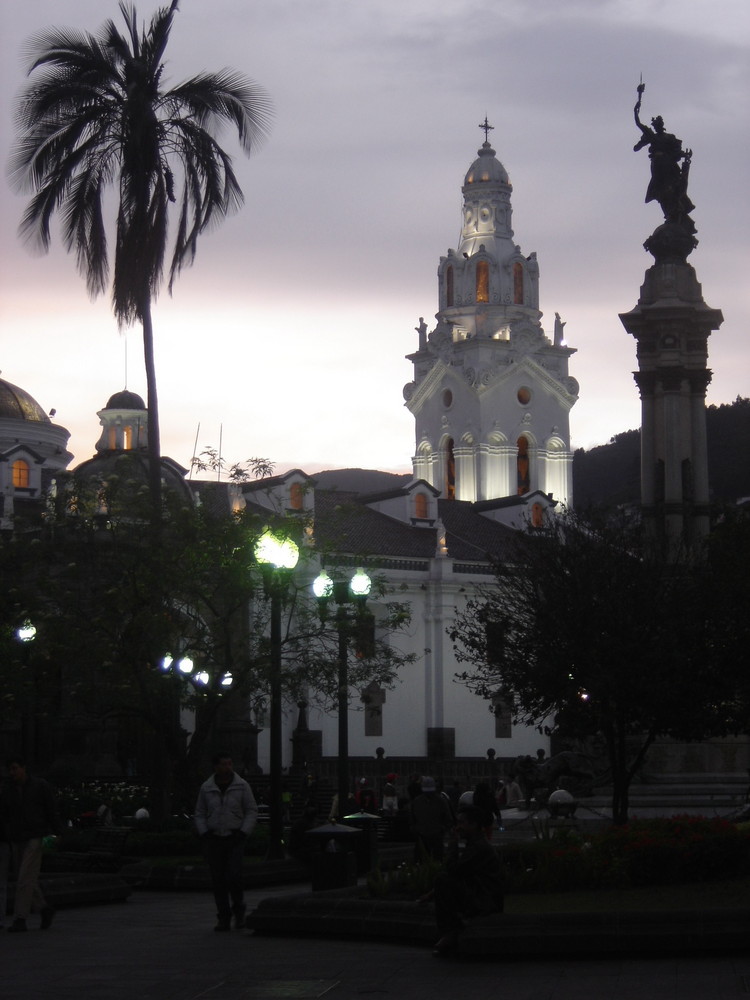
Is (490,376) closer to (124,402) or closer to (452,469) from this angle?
(452,469)

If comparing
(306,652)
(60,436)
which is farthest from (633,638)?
(60,436)

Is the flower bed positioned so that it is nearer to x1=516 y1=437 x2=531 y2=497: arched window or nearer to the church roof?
the church roof

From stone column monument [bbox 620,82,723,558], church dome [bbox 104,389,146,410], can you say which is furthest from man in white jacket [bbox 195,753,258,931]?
church dome [bbox 104,389,146,410]

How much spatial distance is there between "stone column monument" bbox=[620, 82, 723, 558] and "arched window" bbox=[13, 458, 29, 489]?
1583 inches

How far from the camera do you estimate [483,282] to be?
89562mm

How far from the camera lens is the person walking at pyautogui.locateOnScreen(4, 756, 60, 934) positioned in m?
15.6

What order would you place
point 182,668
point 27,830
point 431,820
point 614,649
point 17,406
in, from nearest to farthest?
1. point 27,830
2. point 431,820
3. point 614,649
4. point 182,668
5. point 17,406

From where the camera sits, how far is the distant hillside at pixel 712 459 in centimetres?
10951

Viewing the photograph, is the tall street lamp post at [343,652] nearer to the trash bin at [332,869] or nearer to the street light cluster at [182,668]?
the street light cluster at [182,668]

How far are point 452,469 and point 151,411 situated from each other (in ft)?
181

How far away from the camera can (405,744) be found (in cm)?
6462

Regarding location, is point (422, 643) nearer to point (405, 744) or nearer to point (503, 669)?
point (405, 744)

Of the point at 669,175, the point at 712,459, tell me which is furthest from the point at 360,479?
the point at 669,175

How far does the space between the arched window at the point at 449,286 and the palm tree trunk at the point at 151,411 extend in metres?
56.6
